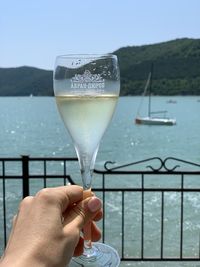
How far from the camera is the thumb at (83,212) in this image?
975 millimetres

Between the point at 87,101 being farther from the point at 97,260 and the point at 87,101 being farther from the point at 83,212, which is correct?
the point at 97,260

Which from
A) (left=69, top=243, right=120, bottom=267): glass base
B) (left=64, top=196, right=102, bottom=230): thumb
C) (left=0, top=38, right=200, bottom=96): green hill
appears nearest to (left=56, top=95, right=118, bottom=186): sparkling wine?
(left=64, top=196, right=102, bottom=230): thumb

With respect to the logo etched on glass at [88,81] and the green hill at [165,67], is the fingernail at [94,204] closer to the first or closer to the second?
the logo etched on glass at [88,81]

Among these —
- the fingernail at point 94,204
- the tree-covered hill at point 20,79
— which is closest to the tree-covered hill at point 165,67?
the tree-covered hill at point 20,79

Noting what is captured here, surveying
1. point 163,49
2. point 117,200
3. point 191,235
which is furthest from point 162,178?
point 163,49

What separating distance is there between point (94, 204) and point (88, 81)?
26 cm

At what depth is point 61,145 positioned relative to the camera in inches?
1512

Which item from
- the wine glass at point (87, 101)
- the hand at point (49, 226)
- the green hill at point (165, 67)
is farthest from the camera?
the green hill at point (165, 67)

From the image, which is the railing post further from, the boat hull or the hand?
the boat hull

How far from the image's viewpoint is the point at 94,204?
101 centimetres

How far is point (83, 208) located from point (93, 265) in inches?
7.1

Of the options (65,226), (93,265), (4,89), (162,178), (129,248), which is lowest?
(4,89)

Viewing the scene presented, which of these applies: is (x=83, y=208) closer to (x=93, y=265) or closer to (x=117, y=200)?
(x=93, y=265)

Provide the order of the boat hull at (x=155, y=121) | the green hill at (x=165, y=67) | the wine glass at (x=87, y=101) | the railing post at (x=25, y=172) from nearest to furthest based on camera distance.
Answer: the wine glass at (x=87, y=101) < the railing post at (x=25, y=172) < the boat hull at (x=155, y=121) < the green hill at (x=165, y=67)
